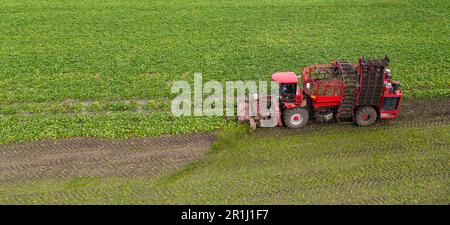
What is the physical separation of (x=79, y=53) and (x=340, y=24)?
1355 centimetres

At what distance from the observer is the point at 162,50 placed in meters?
22.6

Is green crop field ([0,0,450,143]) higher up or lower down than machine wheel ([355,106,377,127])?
higher up

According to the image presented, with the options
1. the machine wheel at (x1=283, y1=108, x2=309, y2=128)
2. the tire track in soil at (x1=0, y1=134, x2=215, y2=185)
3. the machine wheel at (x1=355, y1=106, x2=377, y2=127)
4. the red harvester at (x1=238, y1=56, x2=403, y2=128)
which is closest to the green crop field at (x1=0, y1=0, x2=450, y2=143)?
the tire track in soil at (x1=0, y1=134, x2=215, y2=185)

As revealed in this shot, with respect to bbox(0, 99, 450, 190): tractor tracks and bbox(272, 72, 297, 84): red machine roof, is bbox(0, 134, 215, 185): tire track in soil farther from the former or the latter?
bbox(272, 72, 297, 84): red machine roof

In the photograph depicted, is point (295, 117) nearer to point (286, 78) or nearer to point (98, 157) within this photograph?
point (286, 78)

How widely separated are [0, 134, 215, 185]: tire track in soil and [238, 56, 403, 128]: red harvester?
2645 millimetres

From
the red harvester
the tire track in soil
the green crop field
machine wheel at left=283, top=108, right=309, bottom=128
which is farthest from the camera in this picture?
the green crop field

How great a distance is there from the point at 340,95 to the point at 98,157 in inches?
337

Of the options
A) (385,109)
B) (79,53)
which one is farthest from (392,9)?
(79,53)

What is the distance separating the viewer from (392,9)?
26.5 meters

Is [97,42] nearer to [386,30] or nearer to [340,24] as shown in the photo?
[340,24]

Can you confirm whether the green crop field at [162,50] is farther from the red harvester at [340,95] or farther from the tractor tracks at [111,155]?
the red harvester at [340,95]

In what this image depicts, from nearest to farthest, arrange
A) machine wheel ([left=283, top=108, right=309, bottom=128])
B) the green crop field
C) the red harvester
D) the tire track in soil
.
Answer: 1. the tire track in soil
2. the red harvester
3. machine wheel ([left=283, top=108, right=309, bottom=128])
4. the green crop field

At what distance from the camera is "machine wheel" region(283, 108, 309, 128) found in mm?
16484
